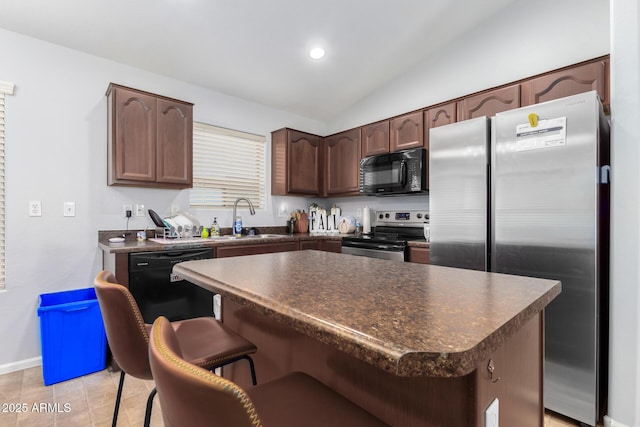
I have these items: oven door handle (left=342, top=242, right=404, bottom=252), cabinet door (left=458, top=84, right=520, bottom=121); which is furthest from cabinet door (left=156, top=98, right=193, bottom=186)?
cabinet door (left=458, top=84, right=520, bottom=121)

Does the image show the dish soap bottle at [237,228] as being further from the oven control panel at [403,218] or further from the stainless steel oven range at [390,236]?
the oven control panel at [403,218]

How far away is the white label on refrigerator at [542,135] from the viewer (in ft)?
6.03

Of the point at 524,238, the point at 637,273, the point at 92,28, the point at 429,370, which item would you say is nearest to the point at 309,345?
the point at 429,370

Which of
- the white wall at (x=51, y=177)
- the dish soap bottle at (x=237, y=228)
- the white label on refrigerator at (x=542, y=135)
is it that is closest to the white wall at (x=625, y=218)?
the white label on refrigerator at (x=542, y=135)

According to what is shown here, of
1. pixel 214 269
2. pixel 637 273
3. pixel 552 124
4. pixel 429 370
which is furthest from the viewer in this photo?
pixel 552 124

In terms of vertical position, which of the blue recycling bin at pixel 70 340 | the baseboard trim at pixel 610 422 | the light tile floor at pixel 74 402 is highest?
the blue recycling bin at pixel 70 340

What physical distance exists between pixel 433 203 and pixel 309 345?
1.81m

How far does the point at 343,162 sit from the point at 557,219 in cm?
250

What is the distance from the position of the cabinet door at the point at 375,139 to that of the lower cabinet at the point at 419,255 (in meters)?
1.23

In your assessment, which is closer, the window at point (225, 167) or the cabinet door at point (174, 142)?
the cabinet door at point (174, 142)

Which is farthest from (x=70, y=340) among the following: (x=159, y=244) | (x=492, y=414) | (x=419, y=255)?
(x=419, y=255)

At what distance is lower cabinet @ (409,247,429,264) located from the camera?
2.77 metres

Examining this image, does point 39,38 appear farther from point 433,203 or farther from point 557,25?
point 557,25

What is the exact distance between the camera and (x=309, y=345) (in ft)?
3.43
